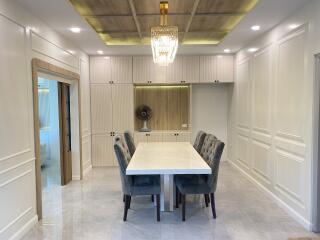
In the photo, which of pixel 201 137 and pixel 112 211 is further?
pixel 201 137

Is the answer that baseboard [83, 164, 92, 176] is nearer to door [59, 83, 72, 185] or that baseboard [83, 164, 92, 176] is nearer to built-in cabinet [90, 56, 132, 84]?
door [59, 83, 72, 185]

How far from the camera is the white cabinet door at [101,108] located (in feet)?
19.9

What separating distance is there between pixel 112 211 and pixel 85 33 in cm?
270

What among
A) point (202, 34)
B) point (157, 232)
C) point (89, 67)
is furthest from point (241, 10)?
point (89, 67)

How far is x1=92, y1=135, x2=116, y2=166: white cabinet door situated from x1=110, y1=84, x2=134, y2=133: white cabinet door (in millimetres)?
361

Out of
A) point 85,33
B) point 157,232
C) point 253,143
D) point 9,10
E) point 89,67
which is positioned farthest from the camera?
point 89,67

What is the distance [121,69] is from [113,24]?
1.97m

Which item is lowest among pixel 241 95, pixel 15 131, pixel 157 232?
pixel 157 232

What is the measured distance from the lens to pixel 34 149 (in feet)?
10.7

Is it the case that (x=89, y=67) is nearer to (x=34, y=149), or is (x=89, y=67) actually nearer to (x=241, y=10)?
(x=34, y=149)

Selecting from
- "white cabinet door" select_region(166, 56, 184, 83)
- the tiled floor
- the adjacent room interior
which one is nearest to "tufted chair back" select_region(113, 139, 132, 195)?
the adjacent room interior

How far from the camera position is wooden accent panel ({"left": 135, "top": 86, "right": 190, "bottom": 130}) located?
21.6 feet

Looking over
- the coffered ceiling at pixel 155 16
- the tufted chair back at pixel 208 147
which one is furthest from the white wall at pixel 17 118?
the tufted chair back at pixel 208 147

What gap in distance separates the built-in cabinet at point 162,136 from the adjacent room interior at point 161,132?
0.08 feet
